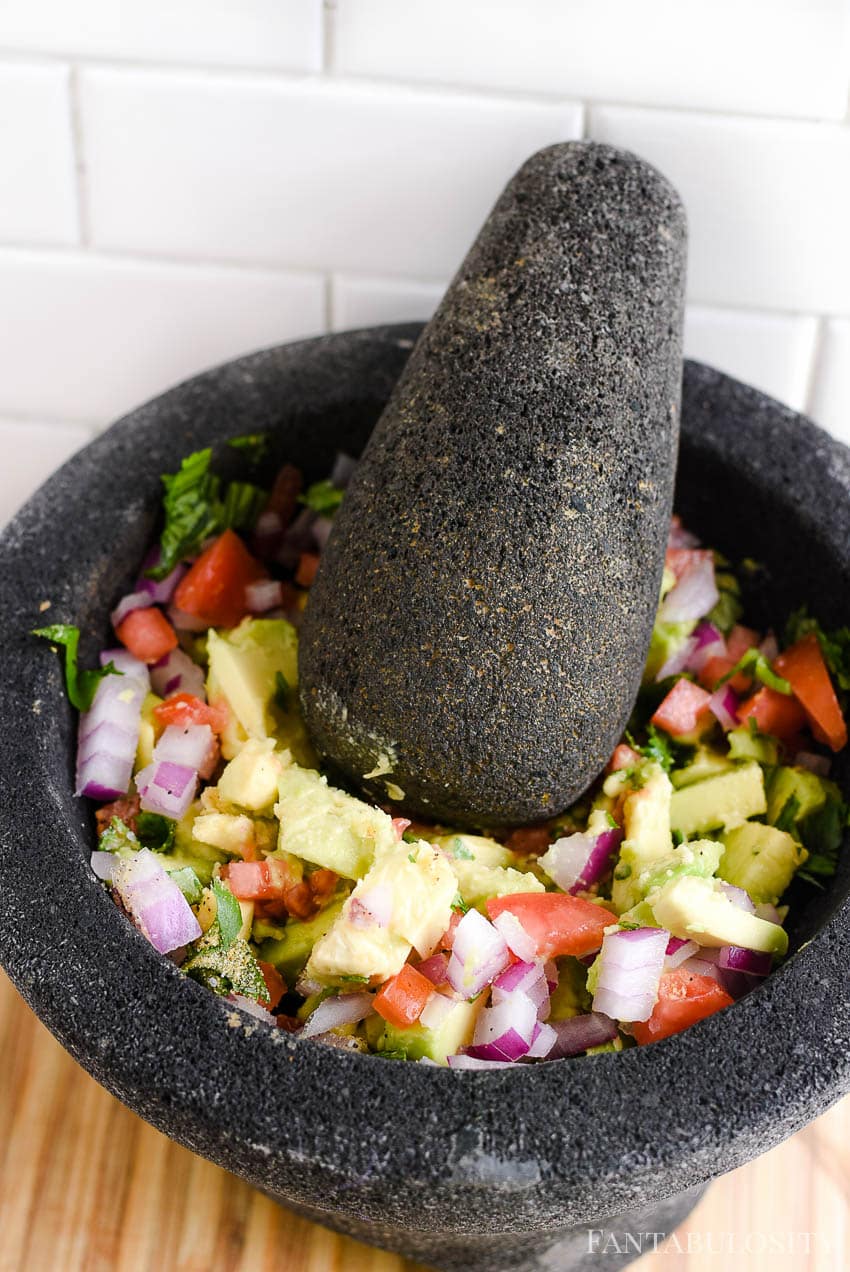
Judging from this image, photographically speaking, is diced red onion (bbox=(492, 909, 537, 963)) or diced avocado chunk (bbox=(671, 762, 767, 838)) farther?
diced avocado chunk (bbox=(671, 762, 767, 838))

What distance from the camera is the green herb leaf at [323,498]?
4.53ft

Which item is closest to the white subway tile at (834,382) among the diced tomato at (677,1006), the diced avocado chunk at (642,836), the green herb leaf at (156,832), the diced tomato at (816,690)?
the diced tomato at (816,690)

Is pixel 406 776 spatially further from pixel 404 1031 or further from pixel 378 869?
pixel 404 1031

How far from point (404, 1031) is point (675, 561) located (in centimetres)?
60

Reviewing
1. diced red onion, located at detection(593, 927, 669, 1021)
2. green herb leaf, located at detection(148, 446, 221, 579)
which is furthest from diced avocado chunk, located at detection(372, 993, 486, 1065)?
green herb leaf, located at detection(148, 446, 221, 579)

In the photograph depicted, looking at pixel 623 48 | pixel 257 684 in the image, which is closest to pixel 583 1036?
pixel 257 684

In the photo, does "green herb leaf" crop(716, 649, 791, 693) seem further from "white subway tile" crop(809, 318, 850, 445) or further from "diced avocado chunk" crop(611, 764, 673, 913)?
"white subway tile" crop(809, 318, 850, 445)

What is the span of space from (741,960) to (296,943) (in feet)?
1.22

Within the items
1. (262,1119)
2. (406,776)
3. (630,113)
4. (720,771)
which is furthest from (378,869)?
(630,113)

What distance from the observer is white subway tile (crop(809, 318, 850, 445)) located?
143cm

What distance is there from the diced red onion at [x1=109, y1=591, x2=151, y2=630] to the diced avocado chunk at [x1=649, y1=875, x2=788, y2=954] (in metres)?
0.59

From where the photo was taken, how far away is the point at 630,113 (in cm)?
129

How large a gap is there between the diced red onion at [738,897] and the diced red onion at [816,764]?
21cm

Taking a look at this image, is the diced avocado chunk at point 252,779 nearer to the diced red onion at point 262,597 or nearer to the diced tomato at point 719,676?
the diced red onion at point 262,597
